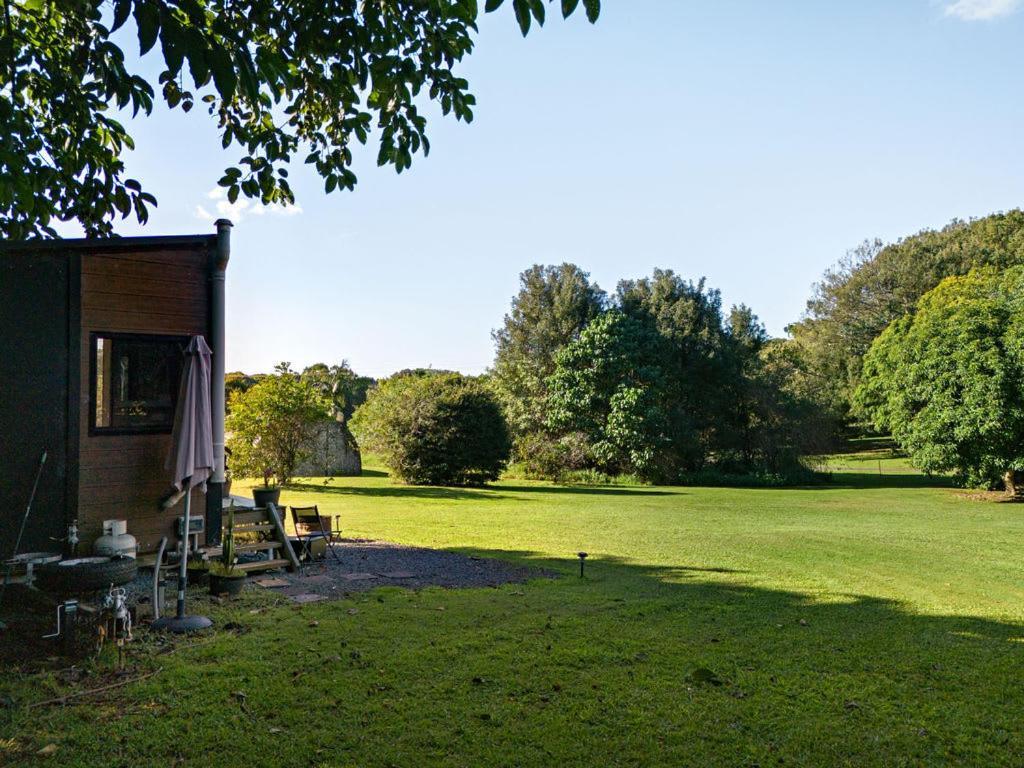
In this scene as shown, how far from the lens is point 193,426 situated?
7.37 metres

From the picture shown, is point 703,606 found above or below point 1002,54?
below

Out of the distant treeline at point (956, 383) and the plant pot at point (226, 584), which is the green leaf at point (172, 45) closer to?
the plant pot at point (226, 584)

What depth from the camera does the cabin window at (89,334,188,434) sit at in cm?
808

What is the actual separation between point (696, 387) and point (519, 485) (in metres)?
9.90

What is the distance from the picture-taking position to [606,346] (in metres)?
29.0

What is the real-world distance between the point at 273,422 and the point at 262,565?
12.6 metres

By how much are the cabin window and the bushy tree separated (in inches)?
621

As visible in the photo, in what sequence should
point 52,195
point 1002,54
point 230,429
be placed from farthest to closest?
point 230,429
point 1002,54
point 52,195

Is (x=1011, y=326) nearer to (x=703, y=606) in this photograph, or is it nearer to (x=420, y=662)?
(x=703, y=606)

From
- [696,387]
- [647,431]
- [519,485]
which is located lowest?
[519,485]

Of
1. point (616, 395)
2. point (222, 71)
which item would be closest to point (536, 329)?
point (616, 395)

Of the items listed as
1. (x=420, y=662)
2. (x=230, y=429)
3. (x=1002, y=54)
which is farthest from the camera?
(x=230, y=429)

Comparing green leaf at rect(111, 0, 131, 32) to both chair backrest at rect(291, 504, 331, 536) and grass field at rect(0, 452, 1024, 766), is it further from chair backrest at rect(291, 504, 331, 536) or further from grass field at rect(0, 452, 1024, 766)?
chair backrest at rect(291, 504, 331, 536)

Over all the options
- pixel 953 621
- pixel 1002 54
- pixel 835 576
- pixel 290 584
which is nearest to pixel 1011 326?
pixel 1002 54
